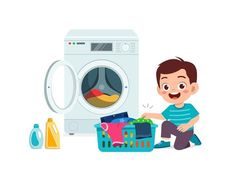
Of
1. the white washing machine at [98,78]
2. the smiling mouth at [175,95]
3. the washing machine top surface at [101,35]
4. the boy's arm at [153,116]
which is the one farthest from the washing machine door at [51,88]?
the smiling mouth at [175,95]

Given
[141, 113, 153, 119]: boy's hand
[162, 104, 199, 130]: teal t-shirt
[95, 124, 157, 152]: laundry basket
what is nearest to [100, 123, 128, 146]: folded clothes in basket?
[95, 124, 157, 152]: laundry basket

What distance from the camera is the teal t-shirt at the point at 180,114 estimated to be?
6398 mm

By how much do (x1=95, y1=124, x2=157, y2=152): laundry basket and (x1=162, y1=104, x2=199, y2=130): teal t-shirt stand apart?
0.75 feet

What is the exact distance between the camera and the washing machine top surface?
7094 millimetres

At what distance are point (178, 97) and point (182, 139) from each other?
0.39 m

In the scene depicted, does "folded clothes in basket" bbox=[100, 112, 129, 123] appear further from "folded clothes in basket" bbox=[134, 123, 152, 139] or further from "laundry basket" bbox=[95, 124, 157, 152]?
"folded clothes in basket" bbox=[134, 123, 152, 139]

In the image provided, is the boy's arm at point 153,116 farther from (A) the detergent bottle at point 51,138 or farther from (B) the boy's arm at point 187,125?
(A) the detergent bottle at point 51,138

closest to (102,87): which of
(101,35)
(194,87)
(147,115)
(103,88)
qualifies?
(103,88)

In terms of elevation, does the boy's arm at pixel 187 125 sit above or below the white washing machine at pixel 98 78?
below

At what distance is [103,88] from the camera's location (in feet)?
23.5

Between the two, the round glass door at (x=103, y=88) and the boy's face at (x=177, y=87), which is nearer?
the boy's face at (x=177, y=87)

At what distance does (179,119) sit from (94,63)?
47.3 inches

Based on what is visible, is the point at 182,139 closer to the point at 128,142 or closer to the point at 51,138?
the point at 128,142

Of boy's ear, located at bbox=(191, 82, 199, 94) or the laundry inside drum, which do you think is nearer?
boy's ear, located at bbox=(191, 82, 199, 94)
